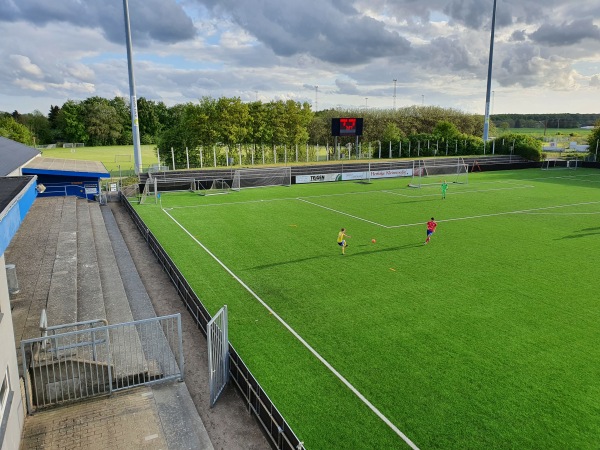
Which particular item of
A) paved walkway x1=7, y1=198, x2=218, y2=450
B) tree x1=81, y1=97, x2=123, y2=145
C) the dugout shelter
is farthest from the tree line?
paved walkway x1=7, y1=198, x2=218, y2=450

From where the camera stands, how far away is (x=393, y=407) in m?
9.09

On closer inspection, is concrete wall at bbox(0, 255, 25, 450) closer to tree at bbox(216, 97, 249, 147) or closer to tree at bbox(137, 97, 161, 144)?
tree at bbox(216, 97, 249, 147)

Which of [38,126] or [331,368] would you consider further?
[38,126]

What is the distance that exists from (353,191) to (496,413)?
30.9 m

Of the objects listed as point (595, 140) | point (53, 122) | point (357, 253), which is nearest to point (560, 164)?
point (595, 140)

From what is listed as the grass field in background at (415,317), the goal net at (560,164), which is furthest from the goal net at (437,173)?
the grass field in background at (415,317)

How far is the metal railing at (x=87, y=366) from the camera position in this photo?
9414 mm

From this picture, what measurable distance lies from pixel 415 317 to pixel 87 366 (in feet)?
28.1

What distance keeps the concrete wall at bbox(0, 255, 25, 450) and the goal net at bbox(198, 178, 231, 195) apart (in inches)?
1175

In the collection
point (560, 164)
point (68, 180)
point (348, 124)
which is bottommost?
point (68, 180)

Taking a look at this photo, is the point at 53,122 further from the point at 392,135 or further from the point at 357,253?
the point at 357,253

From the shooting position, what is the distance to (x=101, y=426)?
8.76m

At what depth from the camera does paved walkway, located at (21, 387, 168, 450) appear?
8.25m

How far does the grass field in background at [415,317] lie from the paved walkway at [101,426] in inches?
96.6
